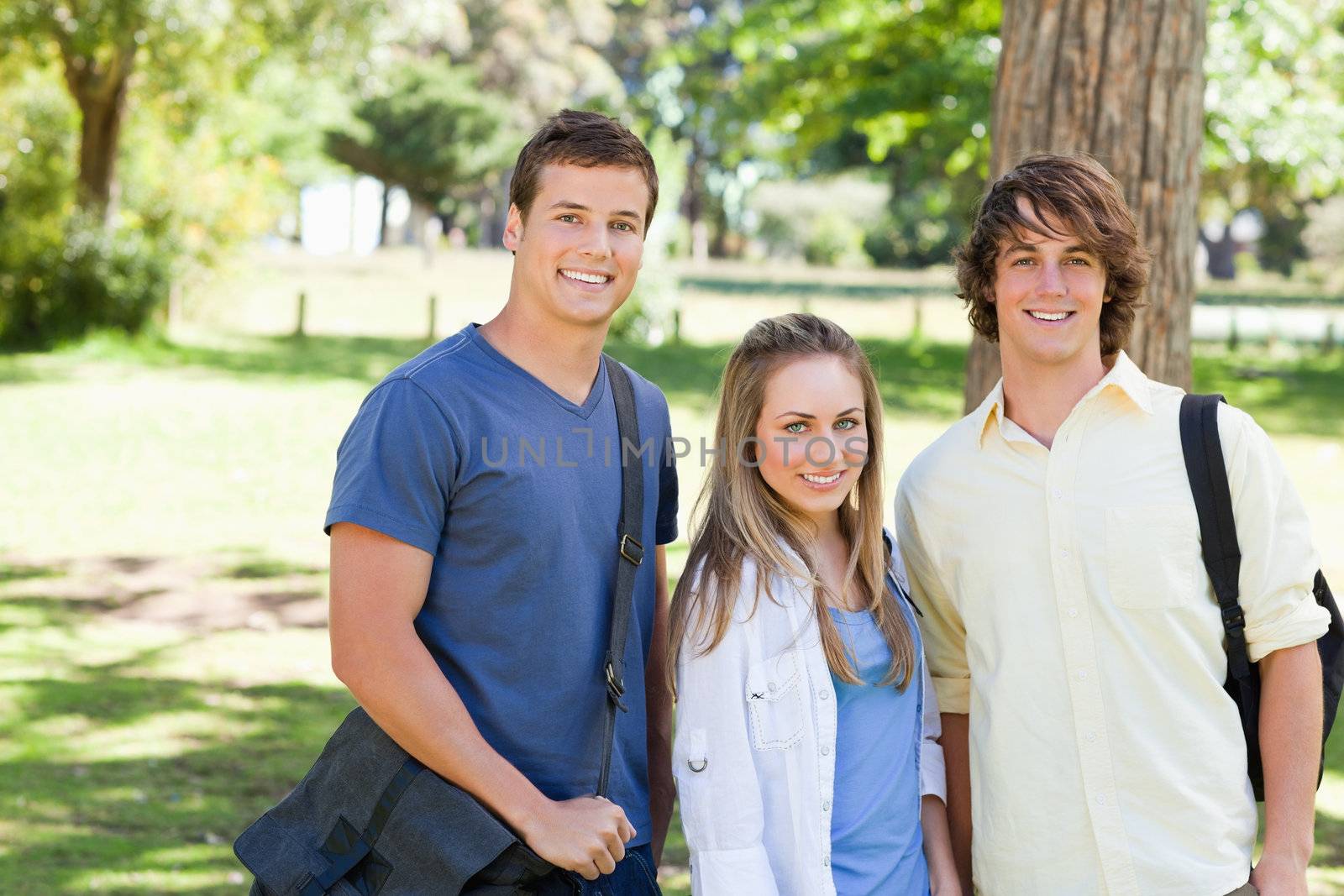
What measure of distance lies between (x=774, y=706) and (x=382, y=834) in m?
Result: 0.76

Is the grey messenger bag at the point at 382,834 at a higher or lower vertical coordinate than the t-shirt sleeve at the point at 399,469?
lower

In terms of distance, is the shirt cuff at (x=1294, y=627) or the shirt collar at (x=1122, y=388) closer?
the shirt cuff at (x=1294, y=627)

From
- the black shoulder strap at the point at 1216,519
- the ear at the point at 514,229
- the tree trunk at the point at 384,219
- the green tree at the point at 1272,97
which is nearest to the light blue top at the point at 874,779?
the black shoulder strap at the point at 1216,519

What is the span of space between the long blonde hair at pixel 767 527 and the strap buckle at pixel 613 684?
12cm

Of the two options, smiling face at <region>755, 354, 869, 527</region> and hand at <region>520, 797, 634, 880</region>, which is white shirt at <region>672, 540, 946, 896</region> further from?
smiling face at <region>755, 354, 869, 527</region>

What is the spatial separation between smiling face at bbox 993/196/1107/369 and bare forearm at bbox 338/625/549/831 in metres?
1.36

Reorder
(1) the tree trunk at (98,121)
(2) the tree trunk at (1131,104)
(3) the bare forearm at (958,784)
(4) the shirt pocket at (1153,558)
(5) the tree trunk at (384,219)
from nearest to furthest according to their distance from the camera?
(4) the shirt pocket at (1153,558)
(3) the bare forearm at (958,784)
(2) the tree trunk at (1131,104)
(1) the tree trunk at (98,121)
(5) the tree trunk at (384,219)

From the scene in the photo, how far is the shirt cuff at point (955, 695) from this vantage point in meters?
2.92

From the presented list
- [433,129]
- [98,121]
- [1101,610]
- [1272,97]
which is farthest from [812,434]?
[433,129]

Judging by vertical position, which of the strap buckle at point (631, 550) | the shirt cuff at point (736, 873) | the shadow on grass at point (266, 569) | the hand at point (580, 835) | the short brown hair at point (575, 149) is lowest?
the shadow on grass at point (266, 569)

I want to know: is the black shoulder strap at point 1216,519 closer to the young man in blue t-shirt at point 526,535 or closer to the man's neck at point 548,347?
the young man in blue t-shirt at point 526,535

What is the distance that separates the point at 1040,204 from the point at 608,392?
979 millimetres

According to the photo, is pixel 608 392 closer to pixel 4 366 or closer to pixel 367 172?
pixel 4 366

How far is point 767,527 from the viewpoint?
2.72 metres
